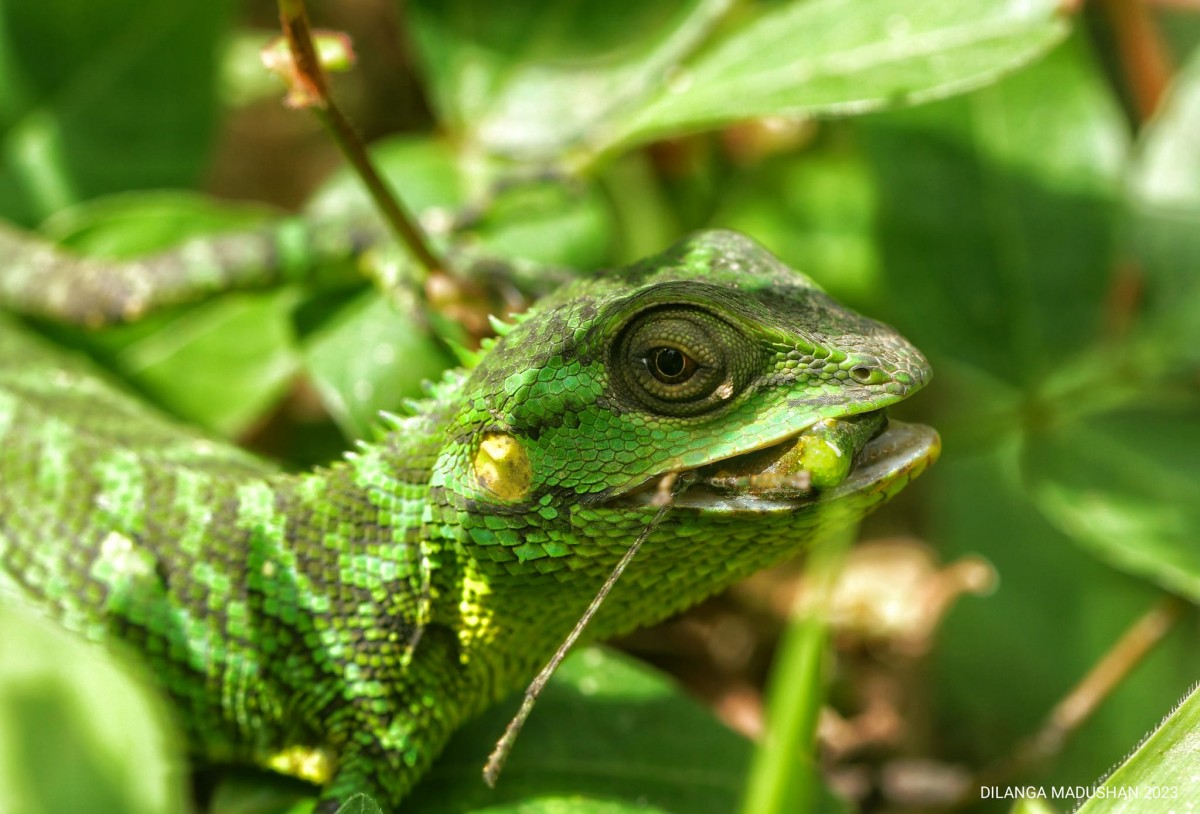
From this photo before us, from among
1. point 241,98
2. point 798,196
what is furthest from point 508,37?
point 241,98

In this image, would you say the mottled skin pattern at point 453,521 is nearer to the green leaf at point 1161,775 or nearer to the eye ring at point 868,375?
the eye ring at point 868,375

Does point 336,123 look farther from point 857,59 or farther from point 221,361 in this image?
point 221,361

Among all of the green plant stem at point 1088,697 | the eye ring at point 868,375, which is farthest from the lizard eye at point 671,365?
the green plant stem at point 1088,697

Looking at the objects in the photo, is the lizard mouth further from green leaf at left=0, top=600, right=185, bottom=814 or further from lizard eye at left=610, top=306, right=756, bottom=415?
green leaf at left=0, top=600, right=185, bottom=814

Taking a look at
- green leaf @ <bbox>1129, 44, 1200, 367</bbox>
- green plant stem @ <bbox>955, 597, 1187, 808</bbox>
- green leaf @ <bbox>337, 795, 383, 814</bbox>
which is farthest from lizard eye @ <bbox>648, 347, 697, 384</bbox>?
green leaf @ <bbox>1129, 44, 1200, 367</bbox>

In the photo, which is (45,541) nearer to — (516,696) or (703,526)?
(516,696)

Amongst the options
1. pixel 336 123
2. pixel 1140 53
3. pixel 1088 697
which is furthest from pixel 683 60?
pixel 1088 697
